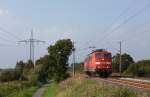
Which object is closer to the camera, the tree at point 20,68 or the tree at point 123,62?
the tree at point 123,62

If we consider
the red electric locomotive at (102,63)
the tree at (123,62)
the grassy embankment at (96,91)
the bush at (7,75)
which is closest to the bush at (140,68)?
the tree at (123,62)

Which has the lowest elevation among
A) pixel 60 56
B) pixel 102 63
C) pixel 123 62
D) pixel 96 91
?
pixel 96 91

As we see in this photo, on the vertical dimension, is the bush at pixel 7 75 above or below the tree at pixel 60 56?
below

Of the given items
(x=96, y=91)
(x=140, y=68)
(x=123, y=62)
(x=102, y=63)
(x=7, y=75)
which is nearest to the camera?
(x=96, y=91)

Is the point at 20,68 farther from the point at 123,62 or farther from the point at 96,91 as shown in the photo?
the point at 96,91

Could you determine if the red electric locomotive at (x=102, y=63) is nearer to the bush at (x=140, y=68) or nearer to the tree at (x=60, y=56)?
the bush at (x=140, y=68)

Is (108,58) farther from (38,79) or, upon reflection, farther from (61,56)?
(38,79)

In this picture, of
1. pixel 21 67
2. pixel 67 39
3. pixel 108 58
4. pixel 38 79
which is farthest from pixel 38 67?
pixel 108 58

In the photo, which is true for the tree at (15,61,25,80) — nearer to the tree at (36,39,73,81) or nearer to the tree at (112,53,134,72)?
the tree at (112,53,134,72)

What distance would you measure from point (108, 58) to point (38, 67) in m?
56.6

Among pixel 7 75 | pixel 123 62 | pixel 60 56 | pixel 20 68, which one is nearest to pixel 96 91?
pixel 60 56

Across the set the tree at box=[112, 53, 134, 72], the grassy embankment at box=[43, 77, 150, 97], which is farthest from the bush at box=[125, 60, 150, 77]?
the grassy embankment at box=[43, 77, 150, 97]

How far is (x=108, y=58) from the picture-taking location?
173 ft

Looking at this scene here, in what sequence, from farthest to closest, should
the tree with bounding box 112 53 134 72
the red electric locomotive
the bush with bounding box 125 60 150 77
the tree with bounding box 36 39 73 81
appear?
the tree with bounding box 112 53 134 72 < the tree with bounding box 36 39 73 81 < the bush with bounding box 125 60 150 77 < the red electric locomotive
